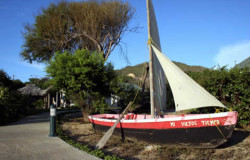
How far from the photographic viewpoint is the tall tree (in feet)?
68.0

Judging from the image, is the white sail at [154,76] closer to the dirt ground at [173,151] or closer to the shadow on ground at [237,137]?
the dirt ground at [173,151]

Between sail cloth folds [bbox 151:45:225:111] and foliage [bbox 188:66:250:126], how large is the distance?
3.33 metres

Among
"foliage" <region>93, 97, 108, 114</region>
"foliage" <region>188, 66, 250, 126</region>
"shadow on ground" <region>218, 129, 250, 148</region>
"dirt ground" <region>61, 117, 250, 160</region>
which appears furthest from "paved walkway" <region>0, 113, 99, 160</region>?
"foliage" <region>188, 66, 250, 126</region>

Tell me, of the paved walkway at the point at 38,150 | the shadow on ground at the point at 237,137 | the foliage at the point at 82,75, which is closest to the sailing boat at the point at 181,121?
the shadow on ground at the point at 237,137

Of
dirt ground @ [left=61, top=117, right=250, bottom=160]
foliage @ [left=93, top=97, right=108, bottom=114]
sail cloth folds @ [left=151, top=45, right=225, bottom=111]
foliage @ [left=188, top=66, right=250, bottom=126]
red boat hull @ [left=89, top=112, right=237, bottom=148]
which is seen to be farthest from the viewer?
foliage @ [left=93, top=97, right=108, bottom=114]

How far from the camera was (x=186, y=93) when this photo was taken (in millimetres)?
6578

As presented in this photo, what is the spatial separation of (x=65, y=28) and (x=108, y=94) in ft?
39.3

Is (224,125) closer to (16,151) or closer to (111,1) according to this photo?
(16,151)

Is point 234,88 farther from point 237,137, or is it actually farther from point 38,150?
point 38,150

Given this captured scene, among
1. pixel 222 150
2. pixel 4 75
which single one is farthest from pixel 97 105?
pixel 4 75

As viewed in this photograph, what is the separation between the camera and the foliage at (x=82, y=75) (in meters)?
12.2

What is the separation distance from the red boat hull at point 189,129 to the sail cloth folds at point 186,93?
1.33 feet

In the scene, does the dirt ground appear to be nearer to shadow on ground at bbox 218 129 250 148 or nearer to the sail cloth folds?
shadow on ground at bbox 218 129 250 148

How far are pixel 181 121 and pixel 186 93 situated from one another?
967 millimetres
